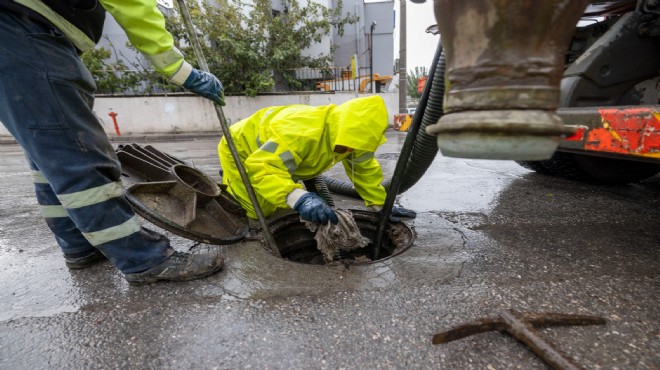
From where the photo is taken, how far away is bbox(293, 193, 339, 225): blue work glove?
180cm

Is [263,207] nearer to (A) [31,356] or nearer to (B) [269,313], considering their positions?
(B) [269,313]

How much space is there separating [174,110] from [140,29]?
33.9 ft

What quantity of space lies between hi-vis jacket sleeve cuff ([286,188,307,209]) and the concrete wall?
9.44 metres

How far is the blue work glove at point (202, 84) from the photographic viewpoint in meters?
1.68

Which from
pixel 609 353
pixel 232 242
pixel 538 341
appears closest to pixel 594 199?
pixel 609 353

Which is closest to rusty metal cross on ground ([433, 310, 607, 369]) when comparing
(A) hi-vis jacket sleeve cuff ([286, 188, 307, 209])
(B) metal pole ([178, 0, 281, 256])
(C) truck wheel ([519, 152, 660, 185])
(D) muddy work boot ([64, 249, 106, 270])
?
(A) hi-vis jacket sleeve cuff ([286, 188, 307, 209])

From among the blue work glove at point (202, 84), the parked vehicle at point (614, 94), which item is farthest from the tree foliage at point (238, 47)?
the parked vehicle at point (614, 94)

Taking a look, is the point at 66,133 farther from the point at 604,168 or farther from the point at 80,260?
the point at 604,168

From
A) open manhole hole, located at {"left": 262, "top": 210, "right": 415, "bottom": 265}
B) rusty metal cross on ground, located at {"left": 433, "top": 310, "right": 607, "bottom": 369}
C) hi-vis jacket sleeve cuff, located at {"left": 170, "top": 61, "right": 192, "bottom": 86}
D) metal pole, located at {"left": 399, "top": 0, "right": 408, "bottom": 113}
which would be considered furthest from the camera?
metal pole, located at {"left": 399, "top": 0, "right": 408, "bottom": 113}

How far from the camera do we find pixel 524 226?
2174mm

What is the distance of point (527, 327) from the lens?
1.10m

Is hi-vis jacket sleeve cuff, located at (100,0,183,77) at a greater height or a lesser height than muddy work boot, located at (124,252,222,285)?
greater

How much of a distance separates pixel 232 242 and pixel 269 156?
59cm

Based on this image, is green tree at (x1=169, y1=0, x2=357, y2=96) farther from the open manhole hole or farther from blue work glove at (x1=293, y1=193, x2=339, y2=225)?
blue work glove at (x1=293, y1=193, x2=339, y2=225)
